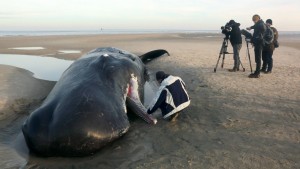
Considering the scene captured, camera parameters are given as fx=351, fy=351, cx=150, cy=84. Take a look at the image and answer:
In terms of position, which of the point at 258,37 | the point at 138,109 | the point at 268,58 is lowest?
the point at 138,109

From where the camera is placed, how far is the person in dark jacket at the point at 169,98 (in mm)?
8227

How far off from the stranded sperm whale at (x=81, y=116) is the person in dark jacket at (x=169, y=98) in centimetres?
38

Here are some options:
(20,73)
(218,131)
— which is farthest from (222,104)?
(20,73)

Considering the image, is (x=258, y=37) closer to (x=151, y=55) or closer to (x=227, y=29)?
(x=227, y=29)

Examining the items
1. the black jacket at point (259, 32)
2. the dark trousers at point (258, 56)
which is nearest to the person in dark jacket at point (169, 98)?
the dark trousers at point (258, 56)

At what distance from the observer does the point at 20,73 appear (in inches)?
587

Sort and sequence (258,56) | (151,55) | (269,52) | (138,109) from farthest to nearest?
1. (151,55)
2. (269,52)
3. (258,56)
4. (138,109)

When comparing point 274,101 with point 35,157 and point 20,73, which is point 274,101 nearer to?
point 35,157

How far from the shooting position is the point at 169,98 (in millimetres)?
8258

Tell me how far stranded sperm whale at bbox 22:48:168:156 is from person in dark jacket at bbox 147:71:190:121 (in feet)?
1.26

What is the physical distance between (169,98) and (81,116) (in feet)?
7.86

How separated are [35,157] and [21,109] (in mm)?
3660

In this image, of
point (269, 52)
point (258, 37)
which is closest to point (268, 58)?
point (269, 52)

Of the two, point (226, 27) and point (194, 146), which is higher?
point (226, 27)
